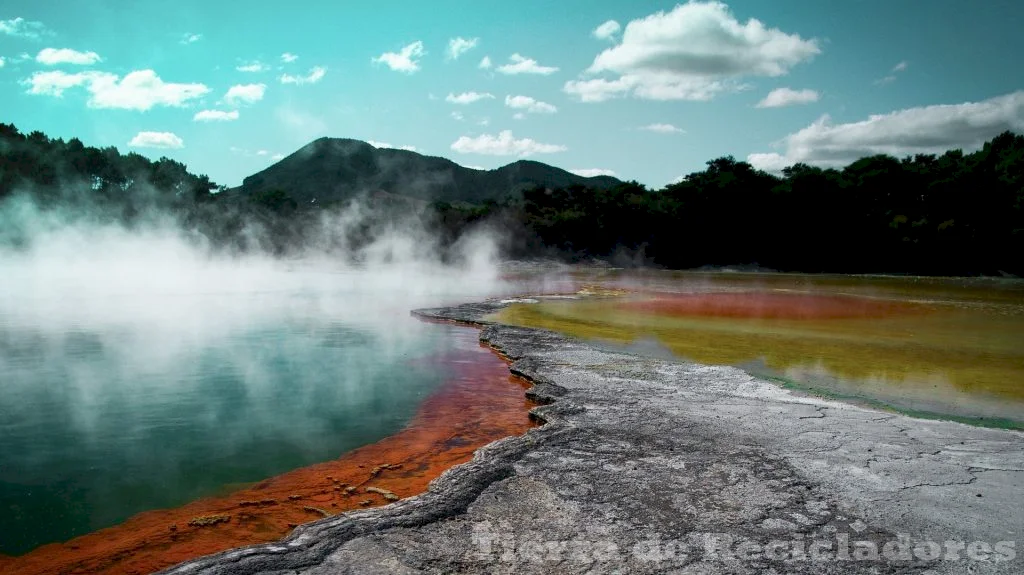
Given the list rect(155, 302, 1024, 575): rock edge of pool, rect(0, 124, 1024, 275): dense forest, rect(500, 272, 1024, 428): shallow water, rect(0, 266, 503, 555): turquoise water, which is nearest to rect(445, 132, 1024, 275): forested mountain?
rect(0, 124, 1024, 275): dense forest

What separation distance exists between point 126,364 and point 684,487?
7.85 metres

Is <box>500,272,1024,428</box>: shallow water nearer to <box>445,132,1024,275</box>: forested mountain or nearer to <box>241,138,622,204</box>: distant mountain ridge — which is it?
<box>445,132,1024,275</box>: forested mountain

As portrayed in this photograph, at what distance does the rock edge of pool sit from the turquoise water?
5.22ft

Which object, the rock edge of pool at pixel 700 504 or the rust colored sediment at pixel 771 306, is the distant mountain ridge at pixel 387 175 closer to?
the rust colored sediment at pixel 771 306

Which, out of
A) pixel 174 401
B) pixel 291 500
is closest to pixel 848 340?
pixel 291 500

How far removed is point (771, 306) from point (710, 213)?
33.6 m

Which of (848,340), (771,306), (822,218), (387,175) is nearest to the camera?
(848,340)

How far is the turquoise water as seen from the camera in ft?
14.8

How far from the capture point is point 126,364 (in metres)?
8.55

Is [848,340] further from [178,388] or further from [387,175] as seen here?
[387,175]

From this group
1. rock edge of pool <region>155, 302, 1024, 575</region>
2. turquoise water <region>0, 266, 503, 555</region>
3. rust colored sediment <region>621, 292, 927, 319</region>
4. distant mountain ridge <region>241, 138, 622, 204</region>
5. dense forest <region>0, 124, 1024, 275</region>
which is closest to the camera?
rock edge of pool <region>155, 302, 1024, 575</region>

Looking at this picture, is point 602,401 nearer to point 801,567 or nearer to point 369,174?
point 801,567

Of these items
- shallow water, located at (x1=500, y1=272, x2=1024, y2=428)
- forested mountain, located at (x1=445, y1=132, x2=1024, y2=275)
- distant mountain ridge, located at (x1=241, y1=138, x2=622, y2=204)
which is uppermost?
distant mountain ridge, located at (x1=241, y1=138, x2=622, y2=204)

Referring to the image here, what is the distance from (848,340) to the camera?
11.4 m
